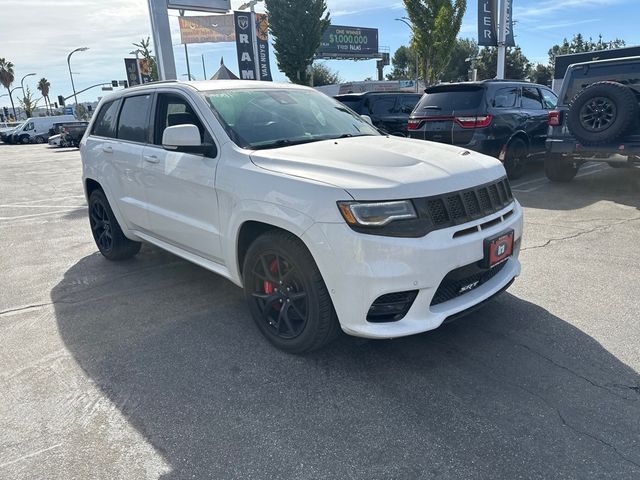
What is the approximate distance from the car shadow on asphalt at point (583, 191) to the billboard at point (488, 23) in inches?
388

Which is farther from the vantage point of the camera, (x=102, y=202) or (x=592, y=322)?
(x=102, y=202)

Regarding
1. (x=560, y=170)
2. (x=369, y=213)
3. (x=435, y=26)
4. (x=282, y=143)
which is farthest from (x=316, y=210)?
(x=435, y=26)

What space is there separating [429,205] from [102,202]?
4003mm

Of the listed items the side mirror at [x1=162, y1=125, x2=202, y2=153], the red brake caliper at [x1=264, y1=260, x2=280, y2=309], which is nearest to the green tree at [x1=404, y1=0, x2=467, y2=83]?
the side mirror at [x1=162, y1=125, x2=202, y2=153]

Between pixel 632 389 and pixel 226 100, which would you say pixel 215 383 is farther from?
pixel 632 389

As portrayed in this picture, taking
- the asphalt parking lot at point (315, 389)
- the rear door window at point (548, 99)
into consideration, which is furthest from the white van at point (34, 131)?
the asphalt parking lot at point (315, 389)

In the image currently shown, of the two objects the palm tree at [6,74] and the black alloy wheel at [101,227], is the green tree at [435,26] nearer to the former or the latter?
the black alloy wheel at [101,227]

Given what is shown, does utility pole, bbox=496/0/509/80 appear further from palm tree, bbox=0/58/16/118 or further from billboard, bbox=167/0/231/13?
palm tree, bbox=0/58/16/118

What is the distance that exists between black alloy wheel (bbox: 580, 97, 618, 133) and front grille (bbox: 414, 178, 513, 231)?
496 cm

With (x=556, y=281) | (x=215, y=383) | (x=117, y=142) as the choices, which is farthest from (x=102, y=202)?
(x=556, y=281)

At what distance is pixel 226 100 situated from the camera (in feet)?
12.4

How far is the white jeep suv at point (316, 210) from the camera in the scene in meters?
2.69

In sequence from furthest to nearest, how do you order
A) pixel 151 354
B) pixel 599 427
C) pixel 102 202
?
1. pixel 102 202
2. pixel 151 354
3. pixel 599 427

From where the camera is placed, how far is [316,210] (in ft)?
9.00
